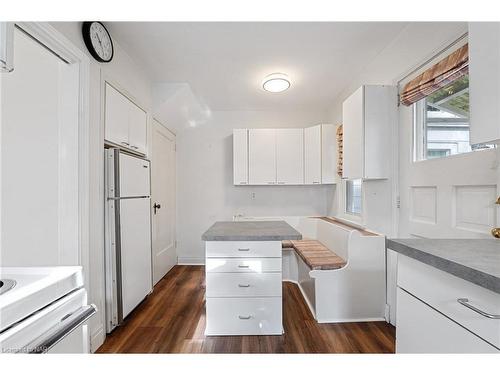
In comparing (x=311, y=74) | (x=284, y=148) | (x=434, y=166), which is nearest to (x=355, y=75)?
(x=311, y=74)

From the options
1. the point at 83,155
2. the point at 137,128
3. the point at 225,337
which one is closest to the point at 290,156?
the point at 137,128

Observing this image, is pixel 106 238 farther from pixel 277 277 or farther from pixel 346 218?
pixel 346 218

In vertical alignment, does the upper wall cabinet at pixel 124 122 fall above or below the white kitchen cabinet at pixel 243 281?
above

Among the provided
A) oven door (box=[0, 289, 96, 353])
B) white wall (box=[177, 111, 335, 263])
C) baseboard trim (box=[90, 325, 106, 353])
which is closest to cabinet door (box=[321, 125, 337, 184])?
white wall (box=[177, 111, 335, 263])

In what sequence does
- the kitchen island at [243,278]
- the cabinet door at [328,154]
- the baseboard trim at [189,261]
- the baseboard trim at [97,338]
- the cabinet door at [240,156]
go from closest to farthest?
1. the baseboard trim at [97,338]
2. the kitchen island at [243,278]
3. the cabinet door at [328,154]
4. the cabinet door at [240,156]
5. the baseboard trim at [189,261]

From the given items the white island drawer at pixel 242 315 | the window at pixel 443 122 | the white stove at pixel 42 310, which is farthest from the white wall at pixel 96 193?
the window at pixel 443 122

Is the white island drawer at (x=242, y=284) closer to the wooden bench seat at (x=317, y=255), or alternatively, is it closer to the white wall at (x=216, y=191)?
the wooden bench seat at (x=317, y=255)

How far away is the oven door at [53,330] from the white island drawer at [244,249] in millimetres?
1010

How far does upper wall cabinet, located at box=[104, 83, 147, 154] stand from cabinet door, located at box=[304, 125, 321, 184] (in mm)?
2198

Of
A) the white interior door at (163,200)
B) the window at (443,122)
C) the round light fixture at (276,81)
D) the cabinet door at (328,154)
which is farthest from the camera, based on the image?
the cabinet door at (328,154)

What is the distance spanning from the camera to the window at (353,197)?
3.08 meters

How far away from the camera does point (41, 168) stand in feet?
5.69

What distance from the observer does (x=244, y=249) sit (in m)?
1.90

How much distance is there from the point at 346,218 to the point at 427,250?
240 cm
